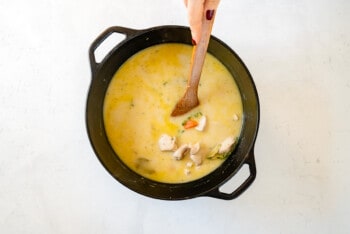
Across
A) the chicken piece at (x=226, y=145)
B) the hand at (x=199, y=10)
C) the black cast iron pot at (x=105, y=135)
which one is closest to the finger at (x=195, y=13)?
the hand at (x=199, y=10)

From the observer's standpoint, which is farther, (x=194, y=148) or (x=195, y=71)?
(x=194, y=148)

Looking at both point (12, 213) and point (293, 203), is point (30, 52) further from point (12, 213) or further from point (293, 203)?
point (293, 203)

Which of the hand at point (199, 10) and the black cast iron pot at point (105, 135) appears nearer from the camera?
the hand at point (199, 10)

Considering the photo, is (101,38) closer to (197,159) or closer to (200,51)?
(200,51)

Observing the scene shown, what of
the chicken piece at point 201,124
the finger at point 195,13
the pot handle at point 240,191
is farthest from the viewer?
the chicken piece at point 201,124

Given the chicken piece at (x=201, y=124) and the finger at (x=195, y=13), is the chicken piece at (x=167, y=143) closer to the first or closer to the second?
the chicken piece at (x=201, y=124)

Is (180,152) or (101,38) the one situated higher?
(101,38)

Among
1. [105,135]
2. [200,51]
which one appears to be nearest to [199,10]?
[200,51]

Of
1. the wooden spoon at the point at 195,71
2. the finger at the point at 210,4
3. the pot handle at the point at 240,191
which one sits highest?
the finger at the point at 210,4
